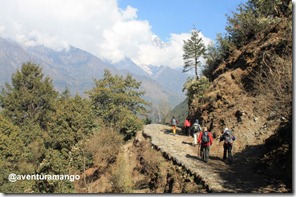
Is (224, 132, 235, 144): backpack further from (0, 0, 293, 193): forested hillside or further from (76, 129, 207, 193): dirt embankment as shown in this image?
(76, 129, 207, 193): dirt embankment

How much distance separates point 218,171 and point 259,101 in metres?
4.20

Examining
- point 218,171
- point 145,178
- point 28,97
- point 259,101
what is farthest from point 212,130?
point 28,97

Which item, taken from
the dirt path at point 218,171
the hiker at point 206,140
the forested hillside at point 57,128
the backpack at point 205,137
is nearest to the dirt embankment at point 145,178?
the dirt path at point 218,171

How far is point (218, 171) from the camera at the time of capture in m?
17.1

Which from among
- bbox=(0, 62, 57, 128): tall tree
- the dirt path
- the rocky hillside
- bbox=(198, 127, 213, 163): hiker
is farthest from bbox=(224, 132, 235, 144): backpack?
bbox=(0, 62, 57, 128): tall tree

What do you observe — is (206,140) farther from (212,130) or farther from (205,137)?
(212,130)

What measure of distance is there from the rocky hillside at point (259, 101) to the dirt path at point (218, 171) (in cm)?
64

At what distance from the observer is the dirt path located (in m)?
13.9

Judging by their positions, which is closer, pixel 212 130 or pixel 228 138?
pixel 228 138

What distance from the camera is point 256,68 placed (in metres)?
25.7

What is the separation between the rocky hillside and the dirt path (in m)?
0.64

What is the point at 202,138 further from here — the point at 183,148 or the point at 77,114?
the point at 77,114

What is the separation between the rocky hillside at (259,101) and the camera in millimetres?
14195

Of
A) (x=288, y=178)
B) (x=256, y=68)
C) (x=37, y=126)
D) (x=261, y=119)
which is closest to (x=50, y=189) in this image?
(x=288, y=178)
